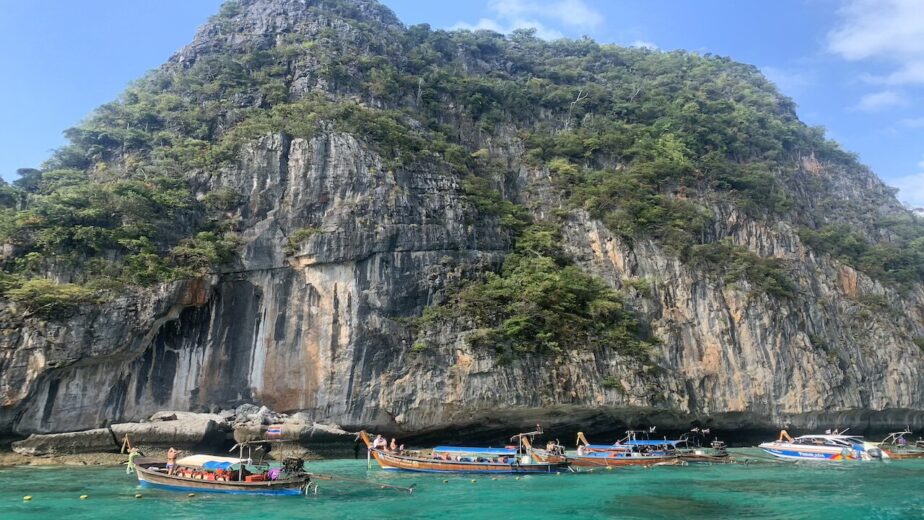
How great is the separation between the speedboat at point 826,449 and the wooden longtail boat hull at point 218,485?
22.3 metres

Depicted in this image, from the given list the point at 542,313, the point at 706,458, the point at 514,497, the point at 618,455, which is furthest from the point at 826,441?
the point at 514,497

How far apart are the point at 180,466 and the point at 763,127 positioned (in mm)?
48510

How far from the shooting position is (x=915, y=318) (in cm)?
3662

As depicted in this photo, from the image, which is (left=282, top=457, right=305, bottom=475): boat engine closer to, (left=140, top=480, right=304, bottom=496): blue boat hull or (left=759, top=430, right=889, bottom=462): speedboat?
(left=140, top=480, right=304, bottom=496): blue boat hull

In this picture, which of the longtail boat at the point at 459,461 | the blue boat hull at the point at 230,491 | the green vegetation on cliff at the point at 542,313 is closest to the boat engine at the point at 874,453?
the green vegetation on cliff at the point at 542,313

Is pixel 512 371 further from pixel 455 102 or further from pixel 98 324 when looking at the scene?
pixel 455 102

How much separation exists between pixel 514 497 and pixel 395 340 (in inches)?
426

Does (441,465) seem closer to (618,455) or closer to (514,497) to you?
(514,497)

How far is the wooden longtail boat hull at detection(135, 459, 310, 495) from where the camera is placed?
16672 mm

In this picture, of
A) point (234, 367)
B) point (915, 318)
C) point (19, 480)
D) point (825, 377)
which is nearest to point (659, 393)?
point (825, 377)

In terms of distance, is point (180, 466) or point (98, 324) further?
point (98, 324)

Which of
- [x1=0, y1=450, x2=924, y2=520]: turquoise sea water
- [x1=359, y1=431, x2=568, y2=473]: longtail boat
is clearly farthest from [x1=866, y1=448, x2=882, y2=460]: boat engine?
[x1=359, y1=431, x2=568, y2=473]: longtail boat

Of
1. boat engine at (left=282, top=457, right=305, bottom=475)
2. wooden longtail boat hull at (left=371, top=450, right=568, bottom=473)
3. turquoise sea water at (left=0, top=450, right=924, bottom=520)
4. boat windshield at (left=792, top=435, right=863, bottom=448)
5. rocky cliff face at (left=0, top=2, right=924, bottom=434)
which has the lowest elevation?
turquoise sea water at (left=0, top=450, right=924, bottom=520)

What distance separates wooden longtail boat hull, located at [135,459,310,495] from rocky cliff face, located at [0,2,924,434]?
27.5 ft
